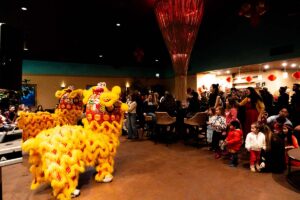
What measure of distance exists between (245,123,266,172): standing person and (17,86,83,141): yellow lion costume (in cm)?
366

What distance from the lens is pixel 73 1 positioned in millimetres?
6297

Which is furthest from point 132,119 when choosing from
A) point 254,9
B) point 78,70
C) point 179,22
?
point 78,70

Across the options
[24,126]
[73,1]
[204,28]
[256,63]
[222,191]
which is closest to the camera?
[222,191]

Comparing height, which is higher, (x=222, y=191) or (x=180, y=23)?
(x=180, y=23)

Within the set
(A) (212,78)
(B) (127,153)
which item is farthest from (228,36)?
(B) (127,153)

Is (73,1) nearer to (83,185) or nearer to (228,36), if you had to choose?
(83,185)

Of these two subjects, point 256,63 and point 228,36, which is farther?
point 228,36

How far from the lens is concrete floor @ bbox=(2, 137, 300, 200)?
3.21m

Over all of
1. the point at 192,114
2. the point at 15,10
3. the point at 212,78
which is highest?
the point at 15,10

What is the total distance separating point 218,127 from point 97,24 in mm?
5487

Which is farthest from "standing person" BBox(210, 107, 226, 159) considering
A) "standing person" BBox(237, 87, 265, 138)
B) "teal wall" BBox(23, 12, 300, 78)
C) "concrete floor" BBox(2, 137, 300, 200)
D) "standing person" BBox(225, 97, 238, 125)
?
"teal wall" BBox(23, 12, 300, 78)

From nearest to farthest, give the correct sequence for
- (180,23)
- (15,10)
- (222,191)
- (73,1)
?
1. (222,191)
2. (180,23)
3. (73,1)
4. (15,10)

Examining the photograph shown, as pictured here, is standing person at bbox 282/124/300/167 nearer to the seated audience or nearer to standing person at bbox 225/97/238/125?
the seated audience

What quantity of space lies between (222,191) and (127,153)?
2695mm
